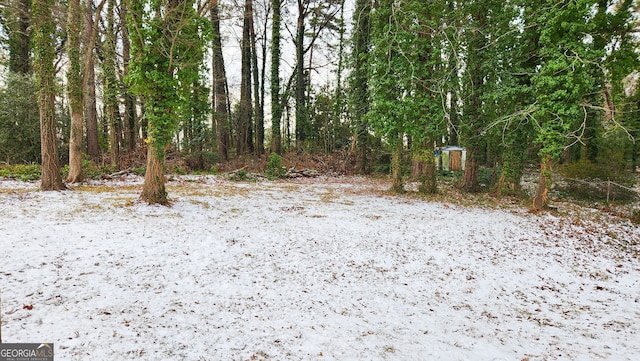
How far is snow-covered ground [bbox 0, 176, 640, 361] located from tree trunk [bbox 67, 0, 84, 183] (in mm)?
Result: 2467

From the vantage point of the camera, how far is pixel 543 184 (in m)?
8.72

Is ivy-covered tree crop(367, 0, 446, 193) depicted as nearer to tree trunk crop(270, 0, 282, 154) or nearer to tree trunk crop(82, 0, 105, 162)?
tree trunk crop(82, 0, 105, 162)

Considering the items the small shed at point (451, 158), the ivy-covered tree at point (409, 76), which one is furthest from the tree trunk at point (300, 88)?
the ivy-covered tree at point (409, 76)

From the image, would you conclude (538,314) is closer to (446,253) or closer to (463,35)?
(446,253)

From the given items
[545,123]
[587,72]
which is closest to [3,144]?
[545,123]

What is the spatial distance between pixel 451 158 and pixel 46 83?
1960cm

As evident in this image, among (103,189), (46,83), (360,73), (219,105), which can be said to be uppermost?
(360,73)

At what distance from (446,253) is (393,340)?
2895 millimetres

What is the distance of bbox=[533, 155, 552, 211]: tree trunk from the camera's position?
8.42 metres

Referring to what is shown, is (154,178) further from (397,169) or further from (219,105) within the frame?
(219,105)

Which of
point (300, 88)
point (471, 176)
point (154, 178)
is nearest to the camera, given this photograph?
point (154, 178)

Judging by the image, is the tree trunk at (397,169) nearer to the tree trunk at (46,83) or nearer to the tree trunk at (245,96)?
the tree trunk at (46,83)

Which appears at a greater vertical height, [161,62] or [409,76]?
[409,76]

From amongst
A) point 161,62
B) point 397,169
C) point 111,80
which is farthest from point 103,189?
point 397,169
